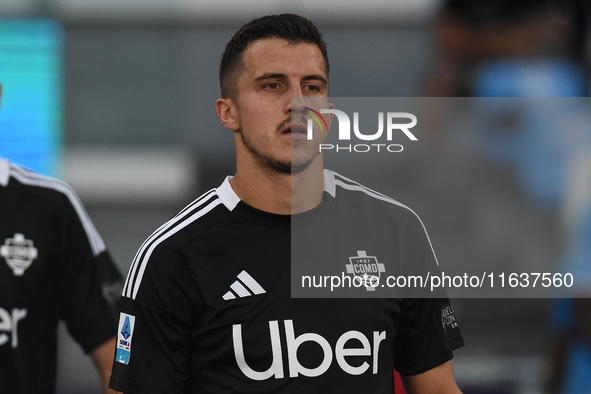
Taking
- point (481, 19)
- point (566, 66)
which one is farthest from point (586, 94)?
point (481, 19)

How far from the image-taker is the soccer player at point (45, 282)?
8.87 ft

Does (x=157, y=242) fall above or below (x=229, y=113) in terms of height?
A: below

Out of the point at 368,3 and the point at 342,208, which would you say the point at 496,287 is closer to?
the point at 342,208

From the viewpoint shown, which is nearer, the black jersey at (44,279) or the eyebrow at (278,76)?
the eyebrow at (278,76)

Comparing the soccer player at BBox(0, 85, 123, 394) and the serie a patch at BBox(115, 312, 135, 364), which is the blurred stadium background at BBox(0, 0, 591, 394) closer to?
the soccer player at BBox(0, 85, 123, 394)

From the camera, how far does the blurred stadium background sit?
12.2 feet

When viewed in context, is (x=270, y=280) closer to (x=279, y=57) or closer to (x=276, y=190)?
(x=276, y=190)

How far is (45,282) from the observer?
278 centimetres

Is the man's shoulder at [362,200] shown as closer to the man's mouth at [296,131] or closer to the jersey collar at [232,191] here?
the jersey collar at [232,191]

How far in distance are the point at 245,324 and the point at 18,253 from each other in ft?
3.66

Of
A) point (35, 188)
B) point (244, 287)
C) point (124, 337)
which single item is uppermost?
point (35, 188)

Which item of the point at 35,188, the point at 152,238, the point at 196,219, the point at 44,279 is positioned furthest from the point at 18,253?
the point at 196,219

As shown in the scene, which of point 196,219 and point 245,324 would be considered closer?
point 245,324

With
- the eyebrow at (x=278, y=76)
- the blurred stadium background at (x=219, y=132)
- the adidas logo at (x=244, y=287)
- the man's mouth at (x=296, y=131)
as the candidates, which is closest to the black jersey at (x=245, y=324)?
the adidas logo at (x=244, y=287)
